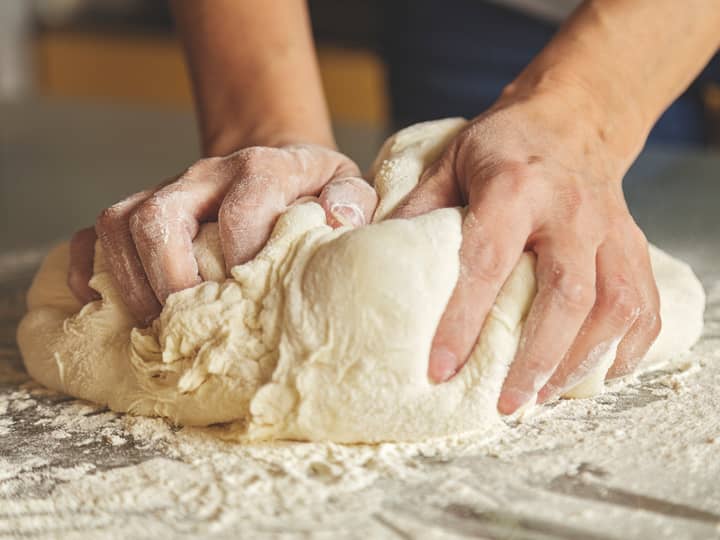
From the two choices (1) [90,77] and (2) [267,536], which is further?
(1) [90,77]

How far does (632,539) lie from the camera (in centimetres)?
70

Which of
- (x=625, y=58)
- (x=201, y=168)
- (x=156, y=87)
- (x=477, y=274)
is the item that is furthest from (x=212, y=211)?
(x=156, y=87)

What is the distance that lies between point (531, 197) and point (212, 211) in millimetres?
373

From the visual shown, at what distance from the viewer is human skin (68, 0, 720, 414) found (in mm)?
883

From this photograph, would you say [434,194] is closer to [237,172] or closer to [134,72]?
[237,172]

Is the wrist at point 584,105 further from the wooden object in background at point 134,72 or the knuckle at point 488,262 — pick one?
the wooden object in background at point 134,72

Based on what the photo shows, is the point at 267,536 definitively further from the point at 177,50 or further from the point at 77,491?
the point at 177,50

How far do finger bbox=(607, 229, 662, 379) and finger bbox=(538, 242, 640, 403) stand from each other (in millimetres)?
19

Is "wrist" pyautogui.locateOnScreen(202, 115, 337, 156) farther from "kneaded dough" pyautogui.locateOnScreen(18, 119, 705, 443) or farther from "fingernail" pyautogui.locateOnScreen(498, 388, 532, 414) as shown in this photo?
"fingernail" pyautogui.locateOnScreen(498, 388, 532, 414)

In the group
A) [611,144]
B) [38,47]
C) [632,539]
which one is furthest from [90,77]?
[632,539]

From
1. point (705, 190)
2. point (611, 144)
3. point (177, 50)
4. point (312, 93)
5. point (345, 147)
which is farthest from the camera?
point (177, 50)

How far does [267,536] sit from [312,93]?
0.79 metres

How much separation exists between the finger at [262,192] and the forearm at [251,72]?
20cm

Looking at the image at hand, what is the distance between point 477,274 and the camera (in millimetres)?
877
